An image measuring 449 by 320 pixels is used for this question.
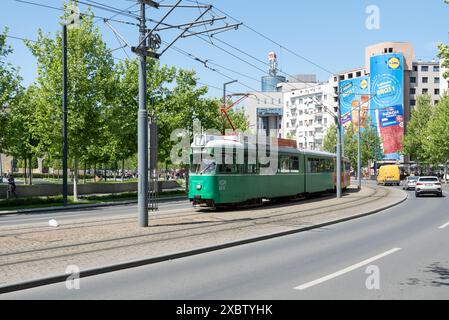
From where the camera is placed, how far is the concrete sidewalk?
356 inches

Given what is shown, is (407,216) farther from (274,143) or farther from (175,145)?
(175,145)

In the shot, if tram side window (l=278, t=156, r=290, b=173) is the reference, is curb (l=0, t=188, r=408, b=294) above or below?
below

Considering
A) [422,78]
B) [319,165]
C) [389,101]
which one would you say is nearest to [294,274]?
[319,165]

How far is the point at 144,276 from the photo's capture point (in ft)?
27.2

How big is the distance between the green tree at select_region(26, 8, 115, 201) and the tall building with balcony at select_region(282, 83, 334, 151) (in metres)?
88.8

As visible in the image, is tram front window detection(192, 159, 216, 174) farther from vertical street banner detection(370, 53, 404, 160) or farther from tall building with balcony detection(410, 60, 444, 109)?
tall building with balcony detection(410, 60, 444, 109)

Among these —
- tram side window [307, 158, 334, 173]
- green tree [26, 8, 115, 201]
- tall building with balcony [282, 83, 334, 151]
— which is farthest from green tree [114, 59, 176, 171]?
tall building with balcony [282, 83, 334, 151]

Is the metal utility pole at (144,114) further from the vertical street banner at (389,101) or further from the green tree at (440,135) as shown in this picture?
the vertical street banner at (389,101)

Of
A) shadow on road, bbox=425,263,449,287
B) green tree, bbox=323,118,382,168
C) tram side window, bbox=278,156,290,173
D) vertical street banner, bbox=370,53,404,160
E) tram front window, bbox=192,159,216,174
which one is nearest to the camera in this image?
shadow on road, bbox=425,263,449,287

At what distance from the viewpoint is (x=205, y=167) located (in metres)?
21.1

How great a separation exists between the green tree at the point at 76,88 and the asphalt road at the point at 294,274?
20.6 meters

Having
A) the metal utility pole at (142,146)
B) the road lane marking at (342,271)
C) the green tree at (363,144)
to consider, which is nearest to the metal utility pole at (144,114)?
the metal utility pole at (142,146)
